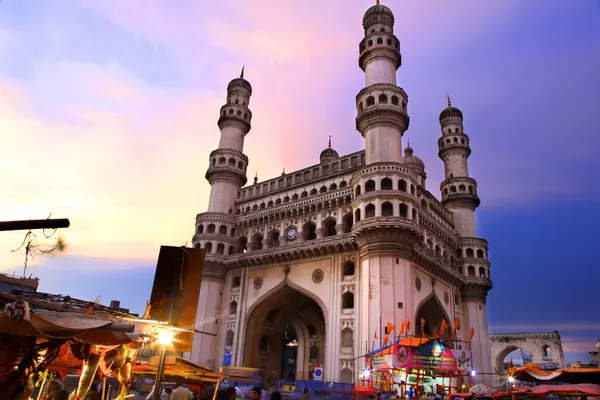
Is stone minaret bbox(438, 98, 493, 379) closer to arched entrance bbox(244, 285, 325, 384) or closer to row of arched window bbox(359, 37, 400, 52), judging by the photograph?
row of arched window bbox(359, 37, 400, 52)

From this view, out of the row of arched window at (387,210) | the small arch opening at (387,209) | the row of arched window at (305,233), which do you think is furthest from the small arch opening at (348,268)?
the small arch opening at (387,209)

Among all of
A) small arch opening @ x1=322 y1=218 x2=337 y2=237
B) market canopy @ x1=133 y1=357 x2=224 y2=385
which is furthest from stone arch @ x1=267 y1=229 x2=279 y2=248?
market canopy @ x1=133 y1=357 x2=224 y2=385

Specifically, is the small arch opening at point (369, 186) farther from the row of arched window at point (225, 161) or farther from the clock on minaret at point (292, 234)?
the row of arched window at point (225, 161)

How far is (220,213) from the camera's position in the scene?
3619 cm

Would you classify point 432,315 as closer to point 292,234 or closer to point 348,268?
point 348,268

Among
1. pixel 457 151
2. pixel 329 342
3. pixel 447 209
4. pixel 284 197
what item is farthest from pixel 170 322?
pixel 457 151

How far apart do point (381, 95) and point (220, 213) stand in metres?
16.4

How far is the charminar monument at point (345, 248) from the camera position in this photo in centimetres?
2638

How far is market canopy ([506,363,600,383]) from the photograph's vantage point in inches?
525

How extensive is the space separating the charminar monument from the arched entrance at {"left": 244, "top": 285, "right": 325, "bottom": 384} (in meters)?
0.10

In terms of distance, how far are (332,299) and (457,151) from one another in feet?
69.2

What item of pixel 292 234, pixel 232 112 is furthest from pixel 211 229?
pixel 232 112

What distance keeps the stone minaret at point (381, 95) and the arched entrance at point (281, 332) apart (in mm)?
12638


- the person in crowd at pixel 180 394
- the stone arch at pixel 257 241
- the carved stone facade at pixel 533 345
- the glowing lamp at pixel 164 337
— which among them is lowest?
the person in crowd at pixel 180 394
